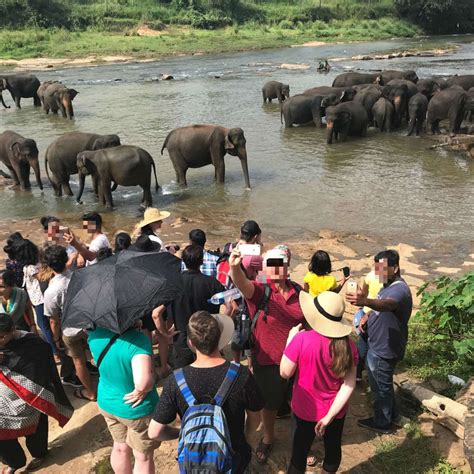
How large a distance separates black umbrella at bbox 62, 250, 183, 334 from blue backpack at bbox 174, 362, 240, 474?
0.80 metres

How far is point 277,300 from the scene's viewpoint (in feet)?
12.8

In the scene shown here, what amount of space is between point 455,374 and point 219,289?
2493 mm

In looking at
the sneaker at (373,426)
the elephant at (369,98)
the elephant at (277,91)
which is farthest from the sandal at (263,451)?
the elephant at (277,91)

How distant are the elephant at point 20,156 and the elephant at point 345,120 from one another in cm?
887

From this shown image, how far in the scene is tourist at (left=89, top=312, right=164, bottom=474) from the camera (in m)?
3.37

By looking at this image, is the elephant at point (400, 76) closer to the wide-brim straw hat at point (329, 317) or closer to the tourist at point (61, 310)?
the tourist at point (61, 310)

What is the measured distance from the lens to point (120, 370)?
11.3ft

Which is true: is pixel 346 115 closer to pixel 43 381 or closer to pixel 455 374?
pixel 455 374

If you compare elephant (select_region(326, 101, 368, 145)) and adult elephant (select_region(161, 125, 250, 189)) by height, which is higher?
adult elephant (select_region(161, 125, 250, 189))

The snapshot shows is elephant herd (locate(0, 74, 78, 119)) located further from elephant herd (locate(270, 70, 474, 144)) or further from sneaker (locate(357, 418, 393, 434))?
sneaker (locate(357, 418, 393, 434))

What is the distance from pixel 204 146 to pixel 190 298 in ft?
28.7

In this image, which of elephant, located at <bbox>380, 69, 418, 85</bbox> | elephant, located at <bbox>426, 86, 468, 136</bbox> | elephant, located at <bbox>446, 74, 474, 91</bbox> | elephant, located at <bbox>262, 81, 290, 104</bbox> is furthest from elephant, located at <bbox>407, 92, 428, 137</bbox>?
elephant, located at <bbox>262, 81, 290, 104</bbox>

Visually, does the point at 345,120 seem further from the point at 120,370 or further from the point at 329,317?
the point at 120,370

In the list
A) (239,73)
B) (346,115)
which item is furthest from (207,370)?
(239,73)
